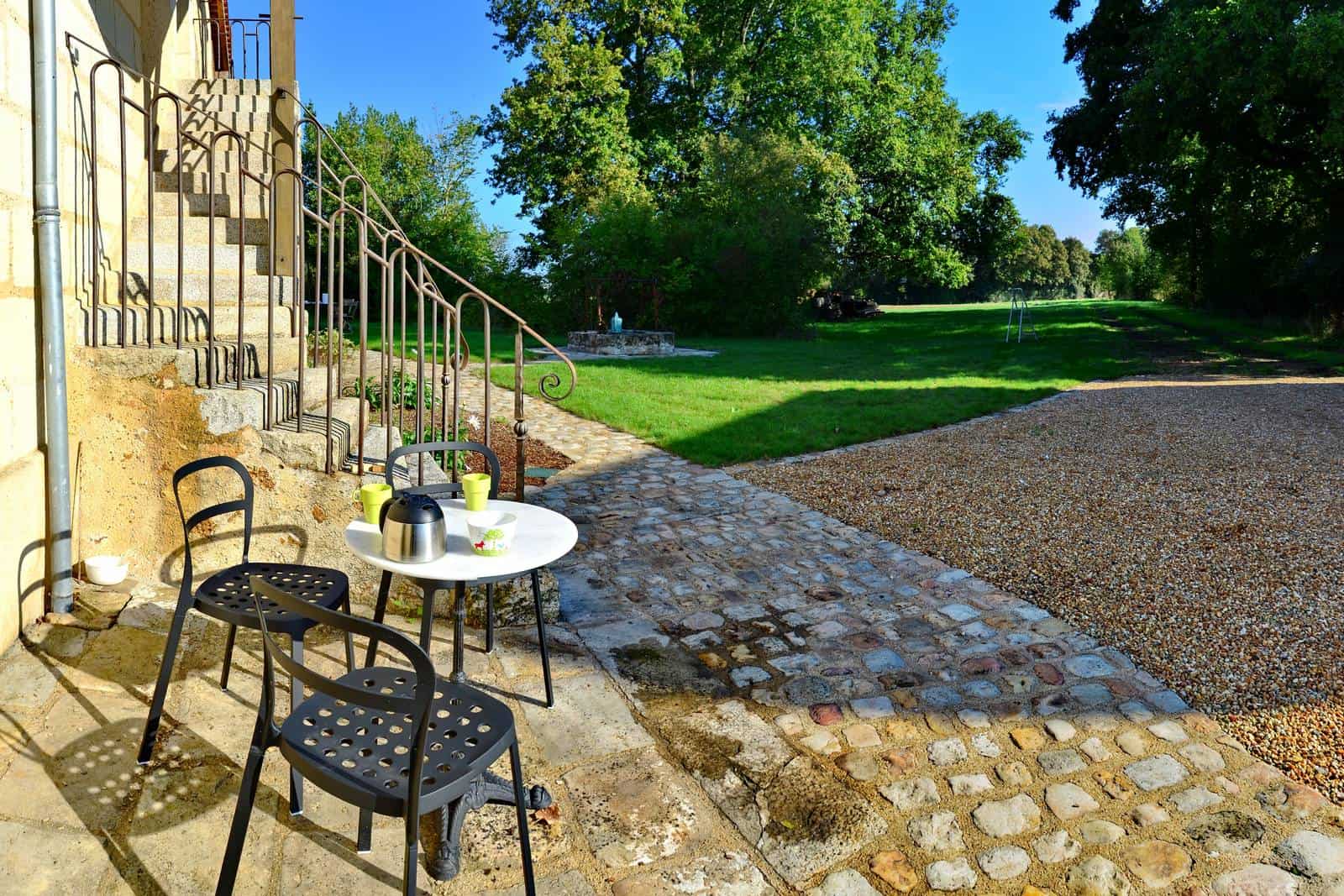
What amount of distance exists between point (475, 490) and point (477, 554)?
0.35 metres

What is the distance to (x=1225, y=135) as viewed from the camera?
50.9ft

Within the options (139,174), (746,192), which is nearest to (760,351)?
(746,192)

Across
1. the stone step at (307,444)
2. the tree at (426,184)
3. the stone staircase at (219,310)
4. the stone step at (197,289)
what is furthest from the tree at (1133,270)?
the stone step at (307,444)

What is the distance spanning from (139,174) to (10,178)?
2.81m

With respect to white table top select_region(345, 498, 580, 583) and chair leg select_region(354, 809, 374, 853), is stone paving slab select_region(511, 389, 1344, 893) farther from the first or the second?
chair leg select_region(354, 809, 374, 853)

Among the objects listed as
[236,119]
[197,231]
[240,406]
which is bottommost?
[240,406]

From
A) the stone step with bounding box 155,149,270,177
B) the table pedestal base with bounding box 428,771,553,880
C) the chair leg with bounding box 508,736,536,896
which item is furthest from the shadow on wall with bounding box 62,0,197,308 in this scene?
the chair leg with bounding box 508,736,536,896

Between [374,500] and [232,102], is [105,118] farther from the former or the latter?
[374,500]

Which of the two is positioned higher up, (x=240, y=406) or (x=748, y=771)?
(x=240, y=406)

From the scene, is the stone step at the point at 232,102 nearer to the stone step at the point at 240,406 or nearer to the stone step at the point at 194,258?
the stone step at the point at 194,258

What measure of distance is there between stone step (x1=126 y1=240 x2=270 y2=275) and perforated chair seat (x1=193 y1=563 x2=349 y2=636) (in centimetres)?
269

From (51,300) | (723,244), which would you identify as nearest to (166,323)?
(51,300)

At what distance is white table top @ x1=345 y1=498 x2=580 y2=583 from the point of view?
8.26 feet

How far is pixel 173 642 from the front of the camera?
2.76m
